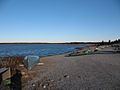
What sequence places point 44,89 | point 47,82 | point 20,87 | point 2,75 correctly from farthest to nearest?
point 2,75, point 47,82, point 20,87, point 44,89

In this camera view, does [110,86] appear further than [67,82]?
No

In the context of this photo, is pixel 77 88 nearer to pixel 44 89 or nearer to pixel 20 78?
pixel 44 89

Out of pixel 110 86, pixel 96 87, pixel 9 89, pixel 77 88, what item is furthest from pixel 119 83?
pixel 9 89

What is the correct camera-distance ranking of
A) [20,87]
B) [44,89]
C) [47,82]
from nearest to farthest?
1. [44,89]
2. [20,87]
3. [47,82]

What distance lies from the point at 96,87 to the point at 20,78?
5.84 m

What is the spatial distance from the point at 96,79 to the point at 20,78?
5474 mm

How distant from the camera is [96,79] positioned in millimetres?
13836

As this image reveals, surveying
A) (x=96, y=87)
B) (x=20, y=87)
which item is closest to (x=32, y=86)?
(x=20, y=87)

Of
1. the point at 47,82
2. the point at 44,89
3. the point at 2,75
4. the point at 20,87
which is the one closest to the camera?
the point at 44,89

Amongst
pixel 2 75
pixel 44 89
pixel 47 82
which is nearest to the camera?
pixel 44 89

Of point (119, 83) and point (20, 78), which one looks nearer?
point (119, 83)

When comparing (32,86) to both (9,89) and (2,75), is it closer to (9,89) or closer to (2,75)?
(9,89)

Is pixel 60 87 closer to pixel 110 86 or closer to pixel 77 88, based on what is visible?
pixel 77 88

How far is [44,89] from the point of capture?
38.3 ft
